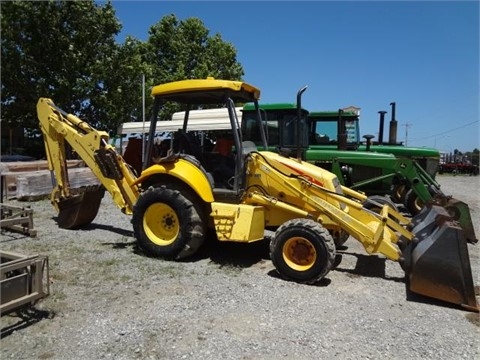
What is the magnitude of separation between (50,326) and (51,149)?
449 centimetres

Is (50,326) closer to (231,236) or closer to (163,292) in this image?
(163,292)

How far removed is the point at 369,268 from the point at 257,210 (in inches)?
69.1

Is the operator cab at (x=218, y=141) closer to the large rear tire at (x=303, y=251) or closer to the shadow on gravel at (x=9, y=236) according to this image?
the large rear tire at (x=303, y=251)

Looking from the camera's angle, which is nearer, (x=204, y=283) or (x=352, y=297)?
(x=352, y=297)

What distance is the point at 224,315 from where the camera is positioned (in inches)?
168

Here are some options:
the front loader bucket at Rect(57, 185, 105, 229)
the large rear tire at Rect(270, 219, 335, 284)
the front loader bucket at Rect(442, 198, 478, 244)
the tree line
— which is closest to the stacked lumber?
the front loader bucket at Rect(57, 185, 105, 229)

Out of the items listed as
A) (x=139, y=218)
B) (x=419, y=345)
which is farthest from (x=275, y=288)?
(x=139, y=218)

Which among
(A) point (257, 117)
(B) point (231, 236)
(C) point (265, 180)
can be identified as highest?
(A) point (257, 117)

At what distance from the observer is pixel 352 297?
4.83m

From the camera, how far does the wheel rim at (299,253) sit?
17.2 feet

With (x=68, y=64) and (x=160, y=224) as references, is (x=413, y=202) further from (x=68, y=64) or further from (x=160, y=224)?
(x=68, y=64)

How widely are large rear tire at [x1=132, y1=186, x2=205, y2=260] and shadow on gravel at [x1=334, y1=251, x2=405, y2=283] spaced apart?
1.98 metres

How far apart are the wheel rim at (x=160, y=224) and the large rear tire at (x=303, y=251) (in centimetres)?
158

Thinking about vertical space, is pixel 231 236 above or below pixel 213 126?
below
